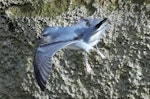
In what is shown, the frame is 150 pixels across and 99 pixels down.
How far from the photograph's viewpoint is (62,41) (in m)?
1.52

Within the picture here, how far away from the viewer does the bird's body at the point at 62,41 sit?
152 cm

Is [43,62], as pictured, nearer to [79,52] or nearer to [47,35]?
[47,35]

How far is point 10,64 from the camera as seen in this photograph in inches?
70.4

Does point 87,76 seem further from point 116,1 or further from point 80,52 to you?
point 116,1

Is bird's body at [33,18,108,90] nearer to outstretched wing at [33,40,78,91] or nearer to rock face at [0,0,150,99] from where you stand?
outstretched wing at [33,40,78,91]

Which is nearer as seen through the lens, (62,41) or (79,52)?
(62,41)

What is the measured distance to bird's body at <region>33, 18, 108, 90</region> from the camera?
1.52 m

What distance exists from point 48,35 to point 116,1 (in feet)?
0.76

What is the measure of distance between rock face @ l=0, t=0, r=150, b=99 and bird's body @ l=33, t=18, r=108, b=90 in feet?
0.51

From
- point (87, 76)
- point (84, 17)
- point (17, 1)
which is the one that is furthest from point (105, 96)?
point (17, 1)

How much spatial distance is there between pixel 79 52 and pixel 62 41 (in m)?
0.23

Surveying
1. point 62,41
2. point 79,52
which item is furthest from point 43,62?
point 79,52

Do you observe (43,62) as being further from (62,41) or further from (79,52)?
(79,52)

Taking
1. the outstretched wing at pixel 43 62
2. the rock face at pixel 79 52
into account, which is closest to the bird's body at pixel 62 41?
the outstretched wing at pixel 43 62
